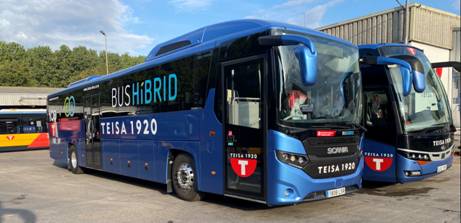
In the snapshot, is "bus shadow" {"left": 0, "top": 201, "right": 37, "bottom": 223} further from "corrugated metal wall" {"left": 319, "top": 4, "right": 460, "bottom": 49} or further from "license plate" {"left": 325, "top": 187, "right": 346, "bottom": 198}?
"corrugated metal wall" {"left": 319, "top": 4, "right": 460, "bottom": 49}

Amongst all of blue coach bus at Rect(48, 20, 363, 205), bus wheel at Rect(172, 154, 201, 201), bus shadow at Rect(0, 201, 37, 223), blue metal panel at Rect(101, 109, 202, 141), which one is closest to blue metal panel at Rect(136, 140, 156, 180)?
blue coach bus at Rect(48, 20, 363, 205)

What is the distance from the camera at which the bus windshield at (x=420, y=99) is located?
30.0ft

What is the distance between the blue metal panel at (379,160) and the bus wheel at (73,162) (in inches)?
377

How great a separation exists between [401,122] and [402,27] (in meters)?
15.8

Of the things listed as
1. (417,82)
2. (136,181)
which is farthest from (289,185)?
(136,181)

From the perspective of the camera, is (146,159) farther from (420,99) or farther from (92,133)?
(420,99)

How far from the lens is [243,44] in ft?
24.2

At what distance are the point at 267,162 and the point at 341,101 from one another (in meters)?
1.66

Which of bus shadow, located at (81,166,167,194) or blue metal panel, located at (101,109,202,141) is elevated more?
blue metal panel, located at (101,109,202,141)

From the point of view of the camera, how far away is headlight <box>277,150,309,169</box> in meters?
6.65

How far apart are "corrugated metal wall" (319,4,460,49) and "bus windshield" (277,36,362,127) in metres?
17.1

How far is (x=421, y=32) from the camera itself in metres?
23.6

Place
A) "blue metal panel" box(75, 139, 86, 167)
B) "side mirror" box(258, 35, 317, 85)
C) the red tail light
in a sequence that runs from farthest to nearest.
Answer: "blue metal panel" box(75, 139, 86, 167)
the red tail light
"side mirror" box(258, 35, 317, 85)

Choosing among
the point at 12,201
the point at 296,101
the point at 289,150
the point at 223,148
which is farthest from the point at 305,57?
the point at 12,201
